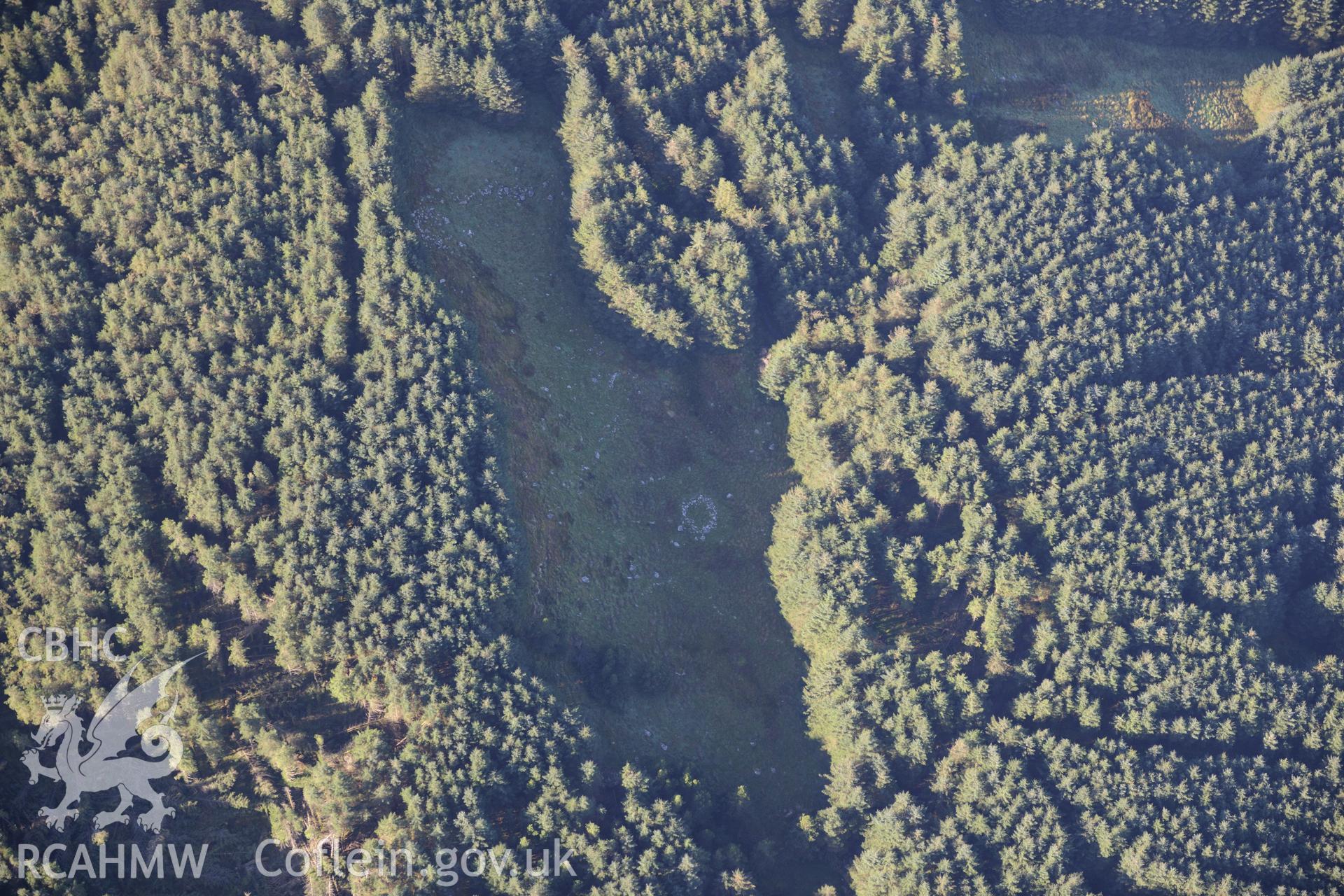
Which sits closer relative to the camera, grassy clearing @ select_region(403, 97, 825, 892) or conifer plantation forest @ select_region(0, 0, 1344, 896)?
conifer plantation forest @ select_region(0, 0, 1344, 896)

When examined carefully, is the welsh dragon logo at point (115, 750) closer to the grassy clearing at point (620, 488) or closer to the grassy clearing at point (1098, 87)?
the grassy clearing at point (620, 488)

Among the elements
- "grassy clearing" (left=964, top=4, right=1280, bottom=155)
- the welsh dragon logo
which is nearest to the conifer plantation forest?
the welsh dragon logo

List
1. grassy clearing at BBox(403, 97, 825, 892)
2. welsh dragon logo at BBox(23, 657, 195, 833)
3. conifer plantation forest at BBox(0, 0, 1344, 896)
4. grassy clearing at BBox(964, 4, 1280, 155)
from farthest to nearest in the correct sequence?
grassy clearing at BBox(964, 4, 1280, 155) → grassy clearing at BBox(403, 97, 825, 892) → conifer plantation forest at BBox(0, 0, 1344, 896) → welsh dragon logo at BBox(23, 657, 195, 833)

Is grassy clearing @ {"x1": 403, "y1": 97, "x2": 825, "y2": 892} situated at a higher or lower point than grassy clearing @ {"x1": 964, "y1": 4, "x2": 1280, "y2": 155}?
lower

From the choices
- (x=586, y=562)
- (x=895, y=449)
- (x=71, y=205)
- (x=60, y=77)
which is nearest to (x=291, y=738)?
(x=586, y=562)

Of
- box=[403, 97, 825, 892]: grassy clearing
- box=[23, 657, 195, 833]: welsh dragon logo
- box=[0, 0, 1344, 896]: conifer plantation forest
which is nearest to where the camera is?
box=[23, 657, 195, 833]: welsh dragon logo

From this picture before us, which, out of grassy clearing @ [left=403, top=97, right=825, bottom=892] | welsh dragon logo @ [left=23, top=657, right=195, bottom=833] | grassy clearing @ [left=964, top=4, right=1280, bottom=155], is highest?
grassy clearing @ [left=964, top=4, right=1280, bottom=155]

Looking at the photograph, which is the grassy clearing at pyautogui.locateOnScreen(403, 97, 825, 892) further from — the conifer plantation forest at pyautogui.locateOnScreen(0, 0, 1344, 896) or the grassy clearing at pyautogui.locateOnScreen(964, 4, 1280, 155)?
the grassy clearing at pyautogui.locateOnScreen(964, 4, 1280, 155)
